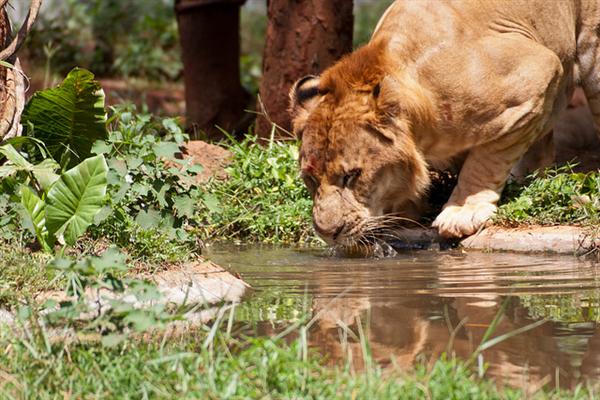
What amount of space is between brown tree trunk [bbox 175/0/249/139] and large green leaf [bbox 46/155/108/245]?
560 cm

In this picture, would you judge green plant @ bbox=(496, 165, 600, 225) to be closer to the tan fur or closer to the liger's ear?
the tan fur

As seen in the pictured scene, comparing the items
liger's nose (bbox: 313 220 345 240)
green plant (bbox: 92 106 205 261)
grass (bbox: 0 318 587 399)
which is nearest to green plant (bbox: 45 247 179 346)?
grass (bbox: 0 318 587 399)

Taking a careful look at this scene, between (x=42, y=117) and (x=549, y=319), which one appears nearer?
(x=549, y=319)

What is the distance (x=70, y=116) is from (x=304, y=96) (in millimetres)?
1615

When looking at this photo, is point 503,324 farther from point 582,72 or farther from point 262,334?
point 582,72

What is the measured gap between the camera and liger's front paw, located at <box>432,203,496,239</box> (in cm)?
717

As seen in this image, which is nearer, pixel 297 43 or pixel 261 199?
pixel 261 199

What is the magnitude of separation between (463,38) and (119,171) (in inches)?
96.2

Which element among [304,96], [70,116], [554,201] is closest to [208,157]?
[304,96]

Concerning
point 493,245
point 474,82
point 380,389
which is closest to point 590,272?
point 493,245

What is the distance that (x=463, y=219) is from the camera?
718cm

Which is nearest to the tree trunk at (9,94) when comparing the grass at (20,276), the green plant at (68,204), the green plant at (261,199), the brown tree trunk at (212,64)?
the green plant at (68,204)

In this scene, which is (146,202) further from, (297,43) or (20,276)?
(297,43)

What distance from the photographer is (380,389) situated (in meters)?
3.40
